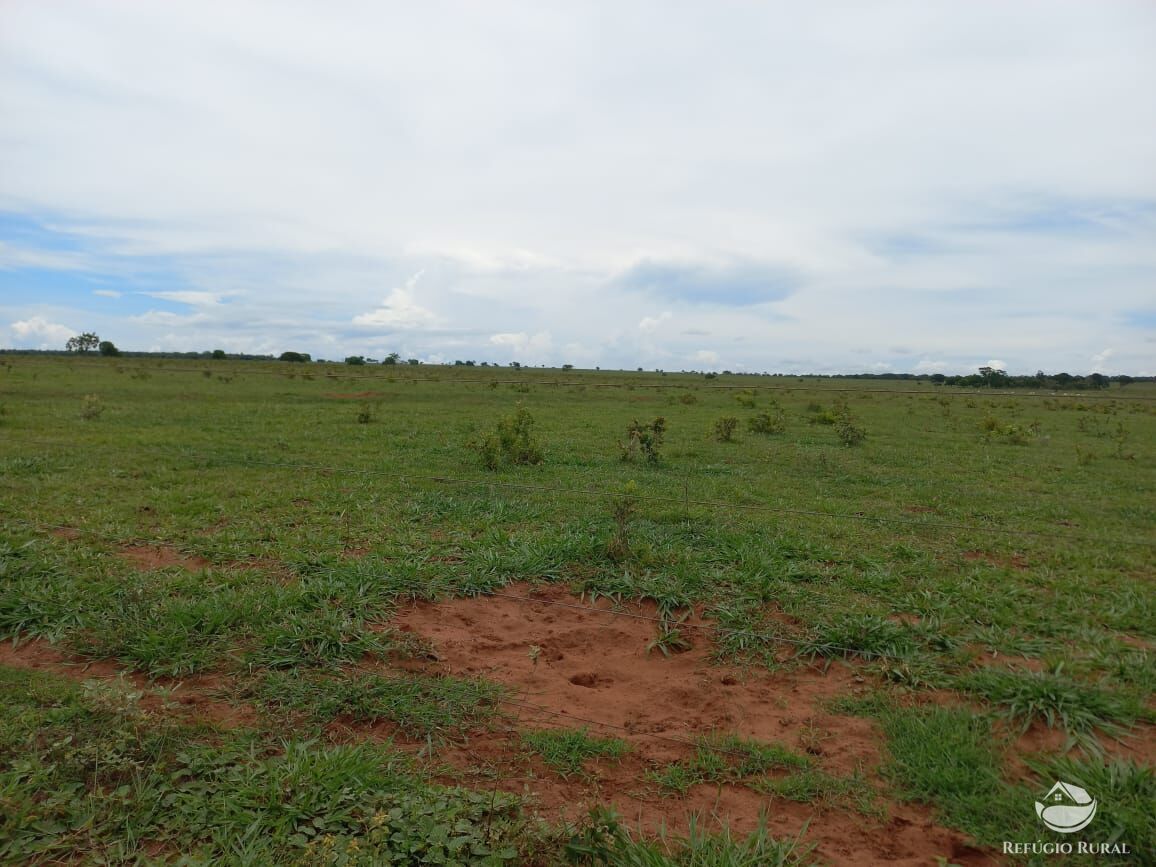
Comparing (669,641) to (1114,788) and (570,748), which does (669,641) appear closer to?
(570,748)

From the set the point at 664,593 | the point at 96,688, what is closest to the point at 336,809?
the point at 96,688

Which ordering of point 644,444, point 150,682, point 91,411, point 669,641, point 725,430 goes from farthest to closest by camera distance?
1. point 91,411
2. point 725,430
3. point 644,444
4. point 669,641
5. point 150,682

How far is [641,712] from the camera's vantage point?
346cm

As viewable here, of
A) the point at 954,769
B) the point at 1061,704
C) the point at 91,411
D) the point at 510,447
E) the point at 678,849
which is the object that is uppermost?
the point at 91,411

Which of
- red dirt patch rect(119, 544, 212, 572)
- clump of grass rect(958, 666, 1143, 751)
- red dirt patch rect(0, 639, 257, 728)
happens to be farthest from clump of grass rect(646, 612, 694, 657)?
red dirt patch rect(119, 544, 212, 572)

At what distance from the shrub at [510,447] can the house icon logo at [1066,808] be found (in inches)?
294

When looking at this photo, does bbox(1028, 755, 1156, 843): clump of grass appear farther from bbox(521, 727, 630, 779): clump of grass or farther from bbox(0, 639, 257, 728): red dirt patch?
bbox(0, 639, 257, 728): red dirt patch

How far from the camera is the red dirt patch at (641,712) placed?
8.61 ft

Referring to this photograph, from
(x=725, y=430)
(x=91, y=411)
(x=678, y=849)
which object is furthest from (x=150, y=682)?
(x=91, y=411)

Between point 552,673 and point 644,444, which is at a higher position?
point 644,444

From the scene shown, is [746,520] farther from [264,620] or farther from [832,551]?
[264,620]

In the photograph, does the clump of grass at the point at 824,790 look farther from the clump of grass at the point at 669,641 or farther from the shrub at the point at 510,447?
the shrub at the point at 510,447

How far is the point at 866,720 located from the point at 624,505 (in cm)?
254

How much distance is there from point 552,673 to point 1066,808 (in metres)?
2.40
